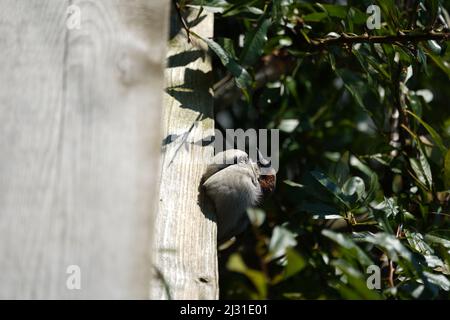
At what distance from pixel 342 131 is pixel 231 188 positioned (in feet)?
3.99

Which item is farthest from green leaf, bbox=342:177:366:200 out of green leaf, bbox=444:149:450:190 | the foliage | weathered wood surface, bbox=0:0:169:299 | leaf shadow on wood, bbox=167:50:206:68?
weathered wood surface, bbox=0:0:169:299

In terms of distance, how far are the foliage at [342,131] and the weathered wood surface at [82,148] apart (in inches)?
17.3

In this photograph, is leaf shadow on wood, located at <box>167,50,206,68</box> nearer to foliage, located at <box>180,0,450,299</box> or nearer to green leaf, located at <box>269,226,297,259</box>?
foliage, located at <box>180,0,450,299</box>

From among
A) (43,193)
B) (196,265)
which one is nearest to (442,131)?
(196,265)

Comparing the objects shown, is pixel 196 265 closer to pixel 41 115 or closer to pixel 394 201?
pixel 41 115

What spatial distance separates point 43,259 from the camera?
981 millimetres

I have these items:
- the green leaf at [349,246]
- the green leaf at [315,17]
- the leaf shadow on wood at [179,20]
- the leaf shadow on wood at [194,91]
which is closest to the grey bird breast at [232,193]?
the leaf shadow on wood at [194,91]

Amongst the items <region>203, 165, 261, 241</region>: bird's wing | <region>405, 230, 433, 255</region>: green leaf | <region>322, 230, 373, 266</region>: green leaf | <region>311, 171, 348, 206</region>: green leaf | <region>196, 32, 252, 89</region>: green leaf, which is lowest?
<region>322, 230, 373, 266</region>: green leaf

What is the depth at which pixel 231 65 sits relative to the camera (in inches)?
71.7

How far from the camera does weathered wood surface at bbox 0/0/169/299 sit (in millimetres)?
971

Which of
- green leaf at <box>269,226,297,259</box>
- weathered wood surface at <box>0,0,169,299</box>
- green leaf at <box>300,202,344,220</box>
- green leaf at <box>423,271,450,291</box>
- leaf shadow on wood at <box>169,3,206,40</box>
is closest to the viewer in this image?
weathered wood surface at <box>0,0,169,299</box>

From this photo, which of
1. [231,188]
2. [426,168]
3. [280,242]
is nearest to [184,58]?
[231,188]
